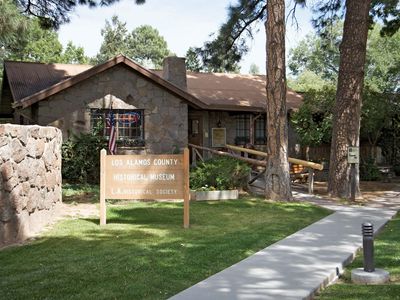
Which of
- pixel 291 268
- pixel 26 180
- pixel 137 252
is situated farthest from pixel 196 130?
pixel 291 268

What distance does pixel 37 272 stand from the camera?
18.7 feet

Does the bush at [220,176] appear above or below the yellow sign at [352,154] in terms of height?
below

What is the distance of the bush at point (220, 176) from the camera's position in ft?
44.0

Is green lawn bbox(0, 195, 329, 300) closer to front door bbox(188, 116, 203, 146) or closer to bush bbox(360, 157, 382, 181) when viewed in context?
front door bbox(188, 116, 203, 146)

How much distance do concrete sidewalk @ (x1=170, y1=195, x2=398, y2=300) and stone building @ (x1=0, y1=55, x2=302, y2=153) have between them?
386 inches

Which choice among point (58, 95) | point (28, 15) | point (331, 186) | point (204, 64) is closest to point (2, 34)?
point (28, 15)

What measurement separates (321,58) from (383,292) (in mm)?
61444

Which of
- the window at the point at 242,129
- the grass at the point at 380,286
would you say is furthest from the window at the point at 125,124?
the grass at the point at 380,286

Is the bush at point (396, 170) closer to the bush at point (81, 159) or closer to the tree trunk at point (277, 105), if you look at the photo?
the tree trunk at point (277, 105)

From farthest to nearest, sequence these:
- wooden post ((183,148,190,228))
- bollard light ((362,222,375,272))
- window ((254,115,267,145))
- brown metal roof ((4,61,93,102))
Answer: window ((254,115,267,145)), brown metal roof ((4,61,93,102)), wooden post ((183,148,190,228)), bollard light ((362,222,375,272))

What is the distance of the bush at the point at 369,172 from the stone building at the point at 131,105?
15.0ft

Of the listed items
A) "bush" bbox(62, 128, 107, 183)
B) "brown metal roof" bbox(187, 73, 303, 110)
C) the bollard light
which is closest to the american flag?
"bush" bbox(62, 128, 107, 183)

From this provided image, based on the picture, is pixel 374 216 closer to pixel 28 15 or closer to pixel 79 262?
pixel 79 262

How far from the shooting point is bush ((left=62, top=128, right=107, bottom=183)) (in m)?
15.9
